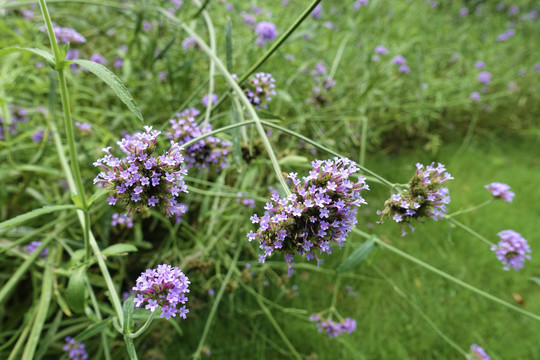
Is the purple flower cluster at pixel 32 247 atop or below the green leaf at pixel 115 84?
below

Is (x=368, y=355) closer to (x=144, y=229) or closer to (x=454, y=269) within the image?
(x=454, y=269)

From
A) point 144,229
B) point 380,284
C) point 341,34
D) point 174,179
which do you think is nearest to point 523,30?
point 341,34

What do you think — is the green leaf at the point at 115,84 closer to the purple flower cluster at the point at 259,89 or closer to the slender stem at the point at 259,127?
the slender stem at the point at 259,127

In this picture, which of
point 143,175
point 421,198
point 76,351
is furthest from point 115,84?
point 76,351

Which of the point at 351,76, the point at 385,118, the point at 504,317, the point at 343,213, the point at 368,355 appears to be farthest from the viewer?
the point at 351,76

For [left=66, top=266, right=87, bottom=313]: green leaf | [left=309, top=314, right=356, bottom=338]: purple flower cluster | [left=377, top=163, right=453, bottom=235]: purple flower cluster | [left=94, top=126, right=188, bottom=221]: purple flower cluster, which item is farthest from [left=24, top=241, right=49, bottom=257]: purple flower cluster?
[left=377, top=163, right=453, bottom=235]: purple flower cluster

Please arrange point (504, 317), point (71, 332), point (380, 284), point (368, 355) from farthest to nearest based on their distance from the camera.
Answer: point (380, 284) → point (504, 317) → point (368, 355) → point (71, 332)

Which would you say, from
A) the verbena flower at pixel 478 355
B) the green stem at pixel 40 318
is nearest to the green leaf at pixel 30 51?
the green stem at pixel 40 318
